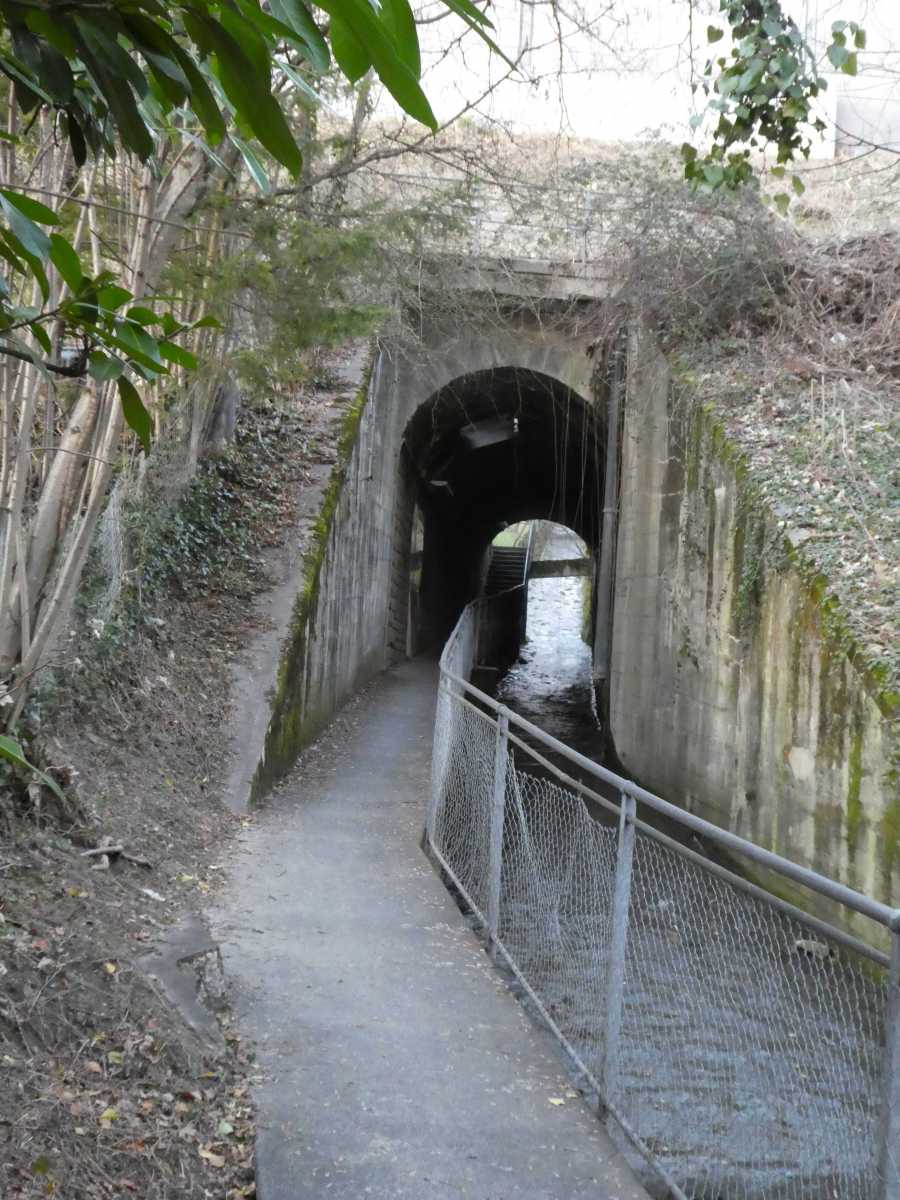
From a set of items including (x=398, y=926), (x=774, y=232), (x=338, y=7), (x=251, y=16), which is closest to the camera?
(x=338, y=7)

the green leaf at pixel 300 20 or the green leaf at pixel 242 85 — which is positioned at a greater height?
the green leaf at pixel 300 20

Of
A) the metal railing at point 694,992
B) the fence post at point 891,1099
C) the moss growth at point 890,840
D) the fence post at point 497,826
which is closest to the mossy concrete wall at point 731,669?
the moss growth at point 890,840

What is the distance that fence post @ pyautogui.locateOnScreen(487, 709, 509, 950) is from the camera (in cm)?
567

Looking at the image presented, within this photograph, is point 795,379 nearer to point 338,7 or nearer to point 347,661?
point 347,661

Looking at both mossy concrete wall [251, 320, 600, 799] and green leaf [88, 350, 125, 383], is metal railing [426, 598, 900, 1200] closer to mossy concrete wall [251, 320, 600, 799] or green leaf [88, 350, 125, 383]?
green leaf [88, 350, 125, 383]

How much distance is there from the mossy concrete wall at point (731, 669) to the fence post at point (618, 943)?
314 cm

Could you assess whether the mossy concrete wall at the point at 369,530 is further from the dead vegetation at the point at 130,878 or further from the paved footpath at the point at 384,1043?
the paved footpath at the point at 384,1043

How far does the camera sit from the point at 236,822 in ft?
25.2

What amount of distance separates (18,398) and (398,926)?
3621mm

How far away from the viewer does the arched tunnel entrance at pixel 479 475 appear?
16.2 meters

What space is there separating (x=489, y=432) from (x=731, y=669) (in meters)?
11.2

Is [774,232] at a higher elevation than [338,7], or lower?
higher

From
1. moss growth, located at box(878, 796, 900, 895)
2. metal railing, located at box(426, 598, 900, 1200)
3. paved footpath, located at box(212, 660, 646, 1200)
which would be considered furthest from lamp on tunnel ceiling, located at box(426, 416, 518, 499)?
metal railing, located at box(426, 598, 900, 1200)

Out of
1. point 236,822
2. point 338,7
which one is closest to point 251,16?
point 338,7
